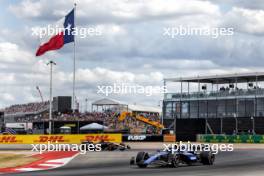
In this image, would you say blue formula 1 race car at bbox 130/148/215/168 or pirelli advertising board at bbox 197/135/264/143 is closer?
blue formula 1 race car at bbox 130/148/215/168

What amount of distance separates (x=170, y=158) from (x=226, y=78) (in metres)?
52.8

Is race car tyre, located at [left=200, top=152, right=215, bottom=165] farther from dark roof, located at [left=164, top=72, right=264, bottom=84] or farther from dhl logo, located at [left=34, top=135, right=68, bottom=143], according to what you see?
dark roof, located at [left=164, top=72, right=264, bottom=84]

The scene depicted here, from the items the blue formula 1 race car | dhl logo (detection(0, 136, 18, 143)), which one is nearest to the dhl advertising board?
dhl logo (detection(0, 136, 18, 143))

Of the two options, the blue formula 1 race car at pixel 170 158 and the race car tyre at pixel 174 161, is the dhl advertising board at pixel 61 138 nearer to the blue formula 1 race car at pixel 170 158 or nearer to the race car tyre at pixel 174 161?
the blue formula 1 race car at pixel 170 158

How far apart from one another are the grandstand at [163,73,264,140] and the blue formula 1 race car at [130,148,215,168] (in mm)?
41370

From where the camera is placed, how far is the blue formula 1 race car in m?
24.9

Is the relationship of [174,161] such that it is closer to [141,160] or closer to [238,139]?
[141,160]

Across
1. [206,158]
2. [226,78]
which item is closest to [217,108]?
[226,78]

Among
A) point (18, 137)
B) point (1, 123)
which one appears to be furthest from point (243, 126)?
point (1, 123)

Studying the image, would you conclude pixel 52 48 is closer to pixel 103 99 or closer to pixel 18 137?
pixel 18 137

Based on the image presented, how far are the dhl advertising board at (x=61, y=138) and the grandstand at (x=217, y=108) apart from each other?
49.5ft

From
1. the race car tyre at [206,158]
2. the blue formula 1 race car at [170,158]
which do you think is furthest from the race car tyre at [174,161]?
the race car tyre at [206,158]

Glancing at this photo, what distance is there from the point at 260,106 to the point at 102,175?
176ft

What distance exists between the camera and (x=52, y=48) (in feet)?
152
